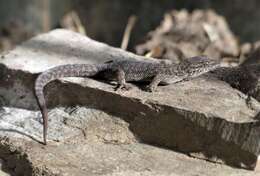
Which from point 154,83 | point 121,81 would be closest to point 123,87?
point 121,81

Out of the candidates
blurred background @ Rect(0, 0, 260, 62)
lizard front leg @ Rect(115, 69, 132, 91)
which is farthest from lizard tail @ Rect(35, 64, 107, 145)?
blurred background @ Rect(0, 0, 260, 62)

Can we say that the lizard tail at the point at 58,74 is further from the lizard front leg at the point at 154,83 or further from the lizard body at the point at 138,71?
the lizard front leg at the point at 154,83

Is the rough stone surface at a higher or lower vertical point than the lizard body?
lower

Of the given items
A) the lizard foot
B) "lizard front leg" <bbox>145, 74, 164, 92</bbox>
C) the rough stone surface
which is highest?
"lizard front leg" <bbox>145, 74, 164, 92</bbox>

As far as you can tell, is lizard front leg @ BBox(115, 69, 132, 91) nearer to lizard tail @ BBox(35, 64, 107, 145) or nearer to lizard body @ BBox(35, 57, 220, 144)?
lizard body @ BBox(35, 57, 220, 144)

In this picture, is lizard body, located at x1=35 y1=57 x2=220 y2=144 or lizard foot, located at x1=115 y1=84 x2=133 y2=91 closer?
lizard foot, located at x1=115 y1=84 x2=133 y2=91

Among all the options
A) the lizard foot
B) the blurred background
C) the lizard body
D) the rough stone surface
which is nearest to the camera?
the rough stone surface

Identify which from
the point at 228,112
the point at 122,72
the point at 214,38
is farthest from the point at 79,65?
the point at 214,38

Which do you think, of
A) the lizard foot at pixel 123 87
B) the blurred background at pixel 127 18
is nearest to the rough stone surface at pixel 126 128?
→ the lizard foot at pixel 123 87
